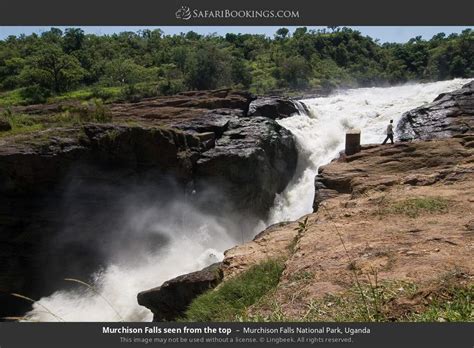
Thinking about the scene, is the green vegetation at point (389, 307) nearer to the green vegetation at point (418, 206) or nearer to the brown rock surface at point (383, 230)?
the brown rock surface at point (383, 230)

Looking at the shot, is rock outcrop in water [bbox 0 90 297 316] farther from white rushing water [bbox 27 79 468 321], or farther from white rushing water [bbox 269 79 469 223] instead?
white rushing water [bbox 269 79 469 223]

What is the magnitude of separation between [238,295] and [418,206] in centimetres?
363

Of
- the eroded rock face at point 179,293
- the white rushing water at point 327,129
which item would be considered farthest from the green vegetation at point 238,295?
the white rushing water at point 327,129

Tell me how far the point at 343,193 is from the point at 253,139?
6.54m

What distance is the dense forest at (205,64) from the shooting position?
143ft

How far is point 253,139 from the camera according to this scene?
629 inches

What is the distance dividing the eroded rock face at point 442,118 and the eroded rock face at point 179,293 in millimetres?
11447

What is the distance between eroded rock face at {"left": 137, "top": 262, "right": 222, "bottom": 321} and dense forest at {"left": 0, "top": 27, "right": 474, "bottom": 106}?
1203 inches

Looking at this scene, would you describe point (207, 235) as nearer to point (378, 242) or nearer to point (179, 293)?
point (179, 293)

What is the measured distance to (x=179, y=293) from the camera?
734cm

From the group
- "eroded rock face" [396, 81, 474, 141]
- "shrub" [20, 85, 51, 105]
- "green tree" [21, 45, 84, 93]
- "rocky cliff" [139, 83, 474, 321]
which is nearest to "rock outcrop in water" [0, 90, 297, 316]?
"rocky cliff" [139, 83, 474, 321]

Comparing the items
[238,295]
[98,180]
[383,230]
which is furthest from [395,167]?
[98,180]

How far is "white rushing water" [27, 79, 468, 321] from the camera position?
11461 millimetres

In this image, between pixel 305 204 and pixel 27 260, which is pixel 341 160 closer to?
pixel 305 204
